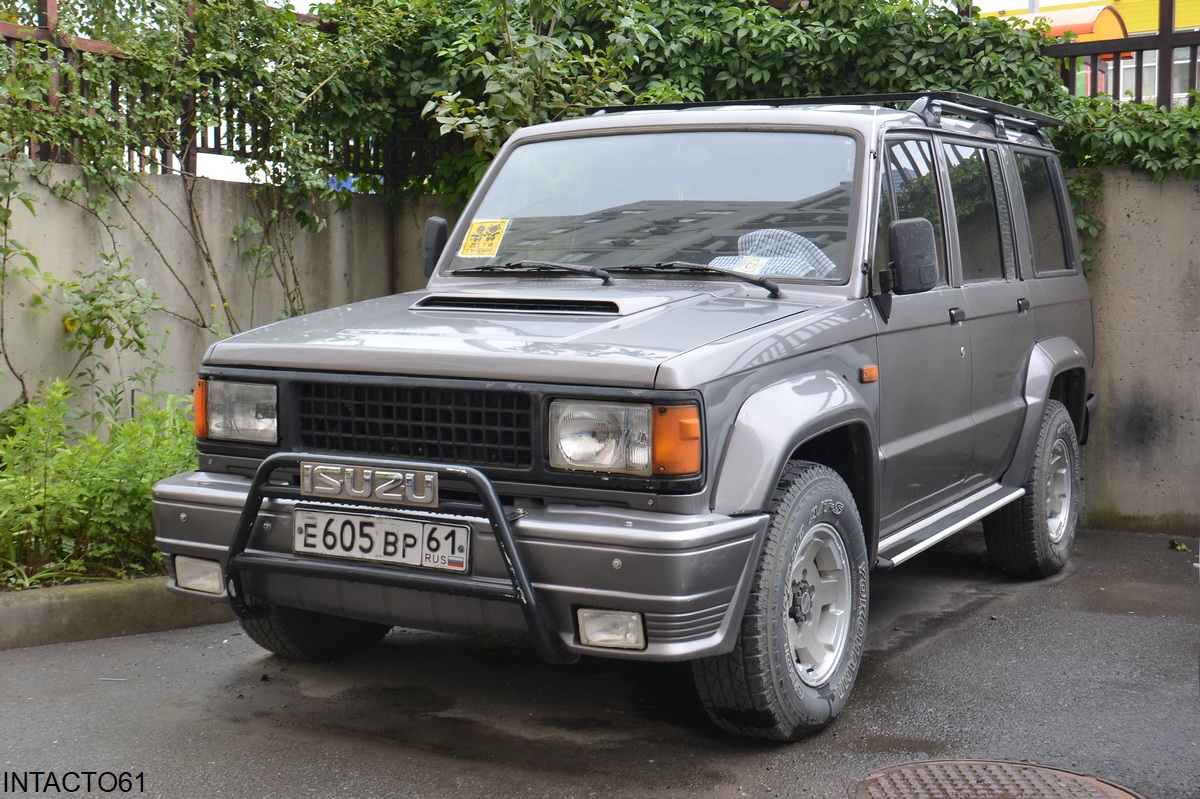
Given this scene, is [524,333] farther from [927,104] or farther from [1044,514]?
[1044,514]

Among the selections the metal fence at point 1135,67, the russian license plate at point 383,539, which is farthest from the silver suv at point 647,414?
the metal fence at point 1135,67

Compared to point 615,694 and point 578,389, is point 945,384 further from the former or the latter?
point 578,389

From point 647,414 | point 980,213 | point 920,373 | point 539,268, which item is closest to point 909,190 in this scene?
point 920,373

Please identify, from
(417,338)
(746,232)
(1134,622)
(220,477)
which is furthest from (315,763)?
(1134,622)

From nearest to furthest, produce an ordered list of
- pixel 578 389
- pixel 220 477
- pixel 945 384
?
pixel 578 389 → pixel 220 477 → pixel 945 384

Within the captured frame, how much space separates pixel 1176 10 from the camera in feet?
23.3

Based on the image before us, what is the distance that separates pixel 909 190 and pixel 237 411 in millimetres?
2590

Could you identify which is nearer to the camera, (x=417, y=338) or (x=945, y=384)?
(x=417, y=338)

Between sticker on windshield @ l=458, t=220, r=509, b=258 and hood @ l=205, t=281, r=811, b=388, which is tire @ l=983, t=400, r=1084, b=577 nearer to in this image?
hood @ l=205, t=281, r=811, b=388

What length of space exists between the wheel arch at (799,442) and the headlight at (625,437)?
18 cm

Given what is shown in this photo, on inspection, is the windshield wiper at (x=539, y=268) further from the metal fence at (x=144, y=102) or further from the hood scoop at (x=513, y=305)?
the metal fence at (x=144, y=102)

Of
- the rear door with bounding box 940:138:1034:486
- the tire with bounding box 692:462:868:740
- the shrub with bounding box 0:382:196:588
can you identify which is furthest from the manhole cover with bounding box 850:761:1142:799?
the shrub with bounding box 0:382:196:588

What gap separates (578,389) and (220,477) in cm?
128

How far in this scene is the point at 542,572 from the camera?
10.5 ft
